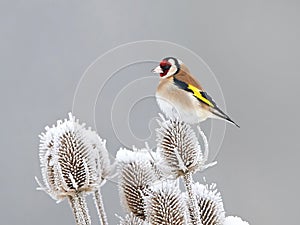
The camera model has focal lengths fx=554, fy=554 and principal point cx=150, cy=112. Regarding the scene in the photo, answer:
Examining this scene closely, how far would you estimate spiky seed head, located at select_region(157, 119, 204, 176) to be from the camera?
0.59 meters

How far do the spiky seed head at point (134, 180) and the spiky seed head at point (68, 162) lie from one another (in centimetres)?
5

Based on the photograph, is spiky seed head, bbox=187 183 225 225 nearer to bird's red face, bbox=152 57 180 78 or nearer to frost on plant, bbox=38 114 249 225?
frost on plant, bbox=38 114 249 225

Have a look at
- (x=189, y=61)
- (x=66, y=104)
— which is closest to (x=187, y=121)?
(x=189, y=61)

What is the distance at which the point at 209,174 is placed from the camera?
1812 millimetres

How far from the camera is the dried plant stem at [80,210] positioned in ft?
1.95

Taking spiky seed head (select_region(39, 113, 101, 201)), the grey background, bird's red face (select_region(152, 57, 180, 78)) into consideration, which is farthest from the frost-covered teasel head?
the grey background

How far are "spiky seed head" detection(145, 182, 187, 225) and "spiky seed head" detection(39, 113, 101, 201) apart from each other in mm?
65

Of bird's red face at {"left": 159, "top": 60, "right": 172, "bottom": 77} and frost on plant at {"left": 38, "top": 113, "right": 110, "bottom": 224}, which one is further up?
bird's red face at {"left": 159, "top": 60, "right": 172, "bottom": 77}

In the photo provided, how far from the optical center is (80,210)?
60 centimetres

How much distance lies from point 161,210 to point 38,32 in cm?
128

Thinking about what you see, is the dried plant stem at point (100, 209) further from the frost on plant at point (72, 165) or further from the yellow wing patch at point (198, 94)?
the yellow wing patch at point (198, 94)

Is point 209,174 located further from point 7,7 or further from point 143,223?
point 143,223

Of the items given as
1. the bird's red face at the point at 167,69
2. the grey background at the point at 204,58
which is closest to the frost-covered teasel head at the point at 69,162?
the bird's red face at the point at 167,69

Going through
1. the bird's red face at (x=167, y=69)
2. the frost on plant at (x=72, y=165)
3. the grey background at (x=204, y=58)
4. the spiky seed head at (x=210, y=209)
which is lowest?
the spiky seed head at (x=210, y=209)
